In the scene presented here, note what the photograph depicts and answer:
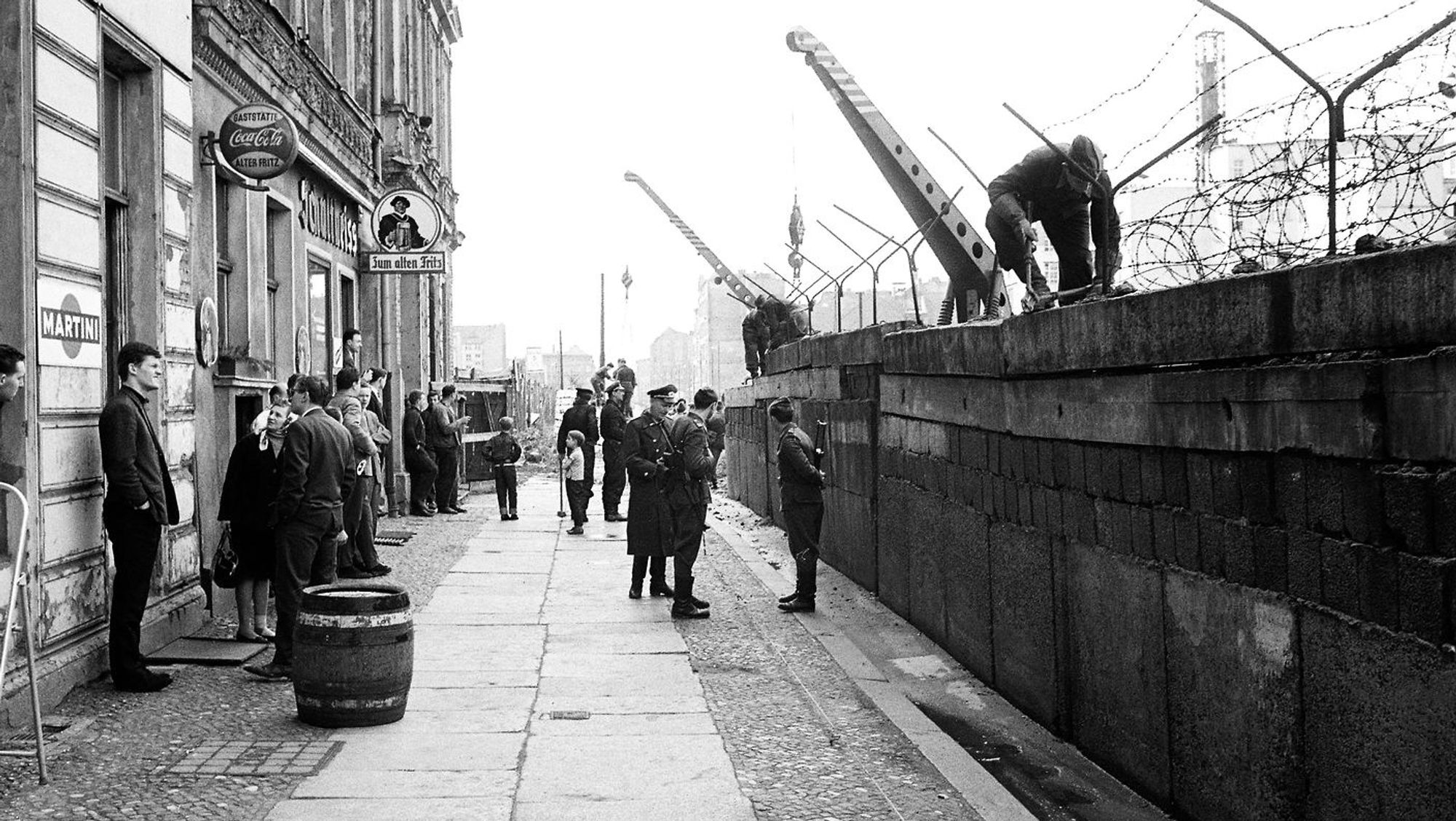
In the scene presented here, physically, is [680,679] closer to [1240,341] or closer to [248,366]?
[1240,341]

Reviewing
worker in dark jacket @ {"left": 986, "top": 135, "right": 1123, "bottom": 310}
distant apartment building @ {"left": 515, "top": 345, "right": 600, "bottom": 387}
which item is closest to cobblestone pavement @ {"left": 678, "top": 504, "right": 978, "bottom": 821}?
worker in dark jacket @ {"left": 986, "top": 135, "right": 1123, "bottom": 310}

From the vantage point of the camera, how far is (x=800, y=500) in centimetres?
1143

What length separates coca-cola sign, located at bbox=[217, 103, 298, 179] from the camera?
1102 cm

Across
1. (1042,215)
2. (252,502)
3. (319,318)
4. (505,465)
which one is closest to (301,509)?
(252,502)

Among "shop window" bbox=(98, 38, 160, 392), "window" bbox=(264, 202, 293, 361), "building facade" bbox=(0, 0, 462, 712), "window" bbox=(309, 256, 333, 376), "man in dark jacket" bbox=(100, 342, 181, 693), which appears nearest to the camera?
"building facade" bbox=(0, 0, 462, 712)

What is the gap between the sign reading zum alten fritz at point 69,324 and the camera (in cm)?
750

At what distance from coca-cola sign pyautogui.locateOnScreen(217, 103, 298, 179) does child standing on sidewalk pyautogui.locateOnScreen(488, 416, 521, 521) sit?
859cm

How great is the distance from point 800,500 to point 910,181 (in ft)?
24.3

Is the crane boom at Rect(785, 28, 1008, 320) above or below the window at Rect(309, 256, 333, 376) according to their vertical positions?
above

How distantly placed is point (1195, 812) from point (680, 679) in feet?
11.8

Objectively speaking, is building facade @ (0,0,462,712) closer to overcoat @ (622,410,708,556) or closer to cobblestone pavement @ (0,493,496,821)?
cobblestone pavement @ (0,493,496,821)

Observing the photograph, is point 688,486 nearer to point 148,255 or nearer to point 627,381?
point 148,255

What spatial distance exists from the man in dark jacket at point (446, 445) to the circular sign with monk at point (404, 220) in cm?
288

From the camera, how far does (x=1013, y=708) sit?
8.24 m
